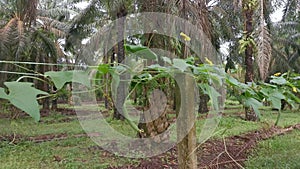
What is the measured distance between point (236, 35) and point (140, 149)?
6.68 m

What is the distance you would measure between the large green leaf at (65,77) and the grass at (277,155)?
310cm

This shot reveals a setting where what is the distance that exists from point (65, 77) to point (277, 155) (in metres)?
3.82

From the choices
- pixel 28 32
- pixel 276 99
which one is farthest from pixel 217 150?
pixel 28 32

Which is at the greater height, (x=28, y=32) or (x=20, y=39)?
(x=28, y=32)

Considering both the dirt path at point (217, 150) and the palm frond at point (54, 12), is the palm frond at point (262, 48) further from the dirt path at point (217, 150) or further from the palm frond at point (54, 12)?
the palm frond at point (54, 12)

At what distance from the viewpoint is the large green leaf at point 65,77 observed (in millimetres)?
438

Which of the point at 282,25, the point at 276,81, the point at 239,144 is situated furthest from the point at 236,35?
the point at 276,81

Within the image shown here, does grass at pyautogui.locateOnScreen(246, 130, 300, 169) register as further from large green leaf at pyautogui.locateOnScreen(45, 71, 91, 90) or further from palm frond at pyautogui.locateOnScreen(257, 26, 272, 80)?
large green leaf at pyautogui.locateOnScreen(45, 71, 91, 90)

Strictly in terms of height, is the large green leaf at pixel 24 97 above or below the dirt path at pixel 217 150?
above

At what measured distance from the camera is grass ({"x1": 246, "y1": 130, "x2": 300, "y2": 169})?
3.22 m

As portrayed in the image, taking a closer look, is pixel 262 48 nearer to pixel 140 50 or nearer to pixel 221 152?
pixel 221 152

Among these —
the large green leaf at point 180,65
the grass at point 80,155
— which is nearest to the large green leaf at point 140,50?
the large green leaf at point 180,65

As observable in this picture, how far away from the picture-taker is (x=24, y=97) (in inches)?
15.0

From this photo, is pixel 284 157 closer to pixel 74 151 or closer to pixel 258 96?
pixel 74 151
